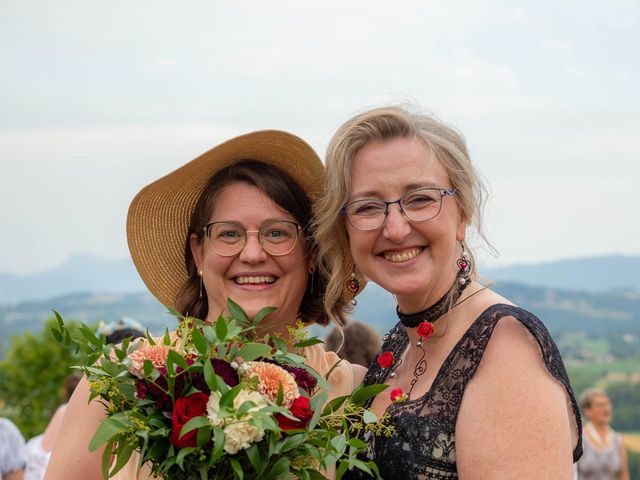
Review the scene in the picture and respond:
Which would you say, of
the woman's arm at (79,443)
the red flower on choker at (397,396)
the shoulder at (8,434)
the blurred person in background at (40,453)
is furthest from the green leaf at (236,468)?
the shoulder at (8,434)

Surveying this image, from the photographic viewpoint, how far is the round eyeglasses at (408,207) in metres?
3.02

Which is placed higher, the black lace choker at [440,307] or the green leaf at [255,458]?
the black lace choker at [440,307]

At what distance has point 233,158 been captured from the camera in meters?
3.61

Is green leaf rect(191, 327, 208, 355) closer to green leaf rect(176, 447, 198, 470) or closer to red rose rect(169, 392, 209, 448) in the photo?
red rose rect(169, 392, 209, 448)

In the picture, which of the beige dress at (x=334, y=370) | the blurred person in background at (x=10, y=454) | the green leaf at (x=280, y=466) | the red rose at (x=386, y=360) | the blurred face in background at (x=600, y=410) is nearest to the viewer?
the green leaf at (x=280, y=466)

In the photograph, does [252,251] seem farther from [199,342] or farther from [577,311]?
[577,311]

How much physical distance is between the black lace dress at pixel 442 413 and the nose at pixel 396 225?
1.19 ft

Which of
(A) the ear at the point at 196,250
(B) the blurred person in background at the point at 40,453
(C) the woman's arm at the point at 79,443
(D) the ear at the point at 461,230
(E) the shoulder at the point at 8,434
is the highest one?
(D) the ear at the point at 461,230

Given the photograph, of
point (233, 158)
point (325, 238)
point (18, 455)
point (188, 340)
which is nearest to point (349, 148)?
point (325, 238)

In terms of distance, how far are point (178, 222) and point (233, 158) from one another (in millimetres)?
413

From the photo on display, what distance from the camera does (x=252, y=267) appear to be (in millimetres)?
3420

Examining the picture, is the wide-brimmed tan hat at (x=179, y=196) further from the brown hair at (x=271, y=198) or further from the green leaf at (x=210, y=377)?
the green leaf at (x=210, y=377)

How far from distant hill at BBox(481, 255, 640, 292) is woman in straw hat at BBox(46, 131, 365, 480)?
46.0 m

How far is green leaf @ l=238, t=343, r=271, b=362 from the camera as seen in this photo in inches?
→ 103
